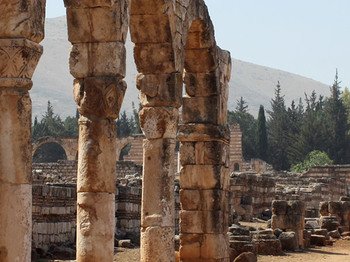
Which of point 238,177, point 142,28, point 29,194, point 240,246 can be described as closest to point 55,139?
point 238,177

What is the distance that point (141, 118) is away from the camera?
13.2 metres

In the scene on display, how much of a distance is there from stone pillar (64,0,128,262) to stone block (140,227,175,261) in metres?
1.75

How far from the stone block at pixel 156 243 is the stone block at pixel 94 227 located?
1.84m

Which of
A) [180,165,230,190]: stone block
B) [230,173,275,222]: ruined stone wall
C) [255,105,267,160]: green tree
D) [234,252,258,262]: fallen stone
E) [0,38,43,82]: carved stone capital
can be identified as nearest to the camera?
[0,38,43,82]: carved stone capital

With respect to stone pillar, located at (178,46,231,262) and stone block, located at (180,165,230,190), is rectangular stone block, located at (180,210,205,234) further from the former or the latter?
stone block, located at (180,165,230,190)

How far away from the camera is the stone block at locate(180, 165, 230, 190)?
15969 millimetres

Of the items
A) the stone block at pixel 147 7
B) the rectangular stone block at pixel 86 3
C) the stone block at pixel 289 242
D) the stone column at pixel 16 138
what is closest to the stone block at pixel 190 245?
the stone block at pixel 147 7

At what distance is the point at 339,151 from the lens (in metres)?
70.4

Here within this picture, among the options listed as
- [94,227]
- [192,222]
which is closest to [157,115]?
[94,227]

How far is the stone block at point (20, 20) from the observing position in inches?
359

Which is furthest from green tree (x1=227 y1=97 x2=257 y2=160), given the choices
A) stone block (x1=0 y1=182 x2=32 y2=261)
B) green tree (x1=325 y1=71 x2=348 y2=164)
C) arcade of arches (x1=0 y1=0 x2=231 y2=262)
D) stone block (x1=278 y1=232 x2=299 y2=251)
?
stone block (x1=0 y1=182 x2=32 y2=261)

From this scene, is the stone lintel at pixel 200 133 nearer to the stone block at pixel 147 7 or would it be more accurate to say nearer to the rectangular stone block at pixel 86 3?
the stone block at pixel 147 7

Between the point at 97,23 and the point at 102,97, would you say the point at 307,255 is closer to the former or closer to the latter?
the point at 102,97

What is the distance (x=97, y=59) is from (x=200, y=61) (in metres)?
5.21
